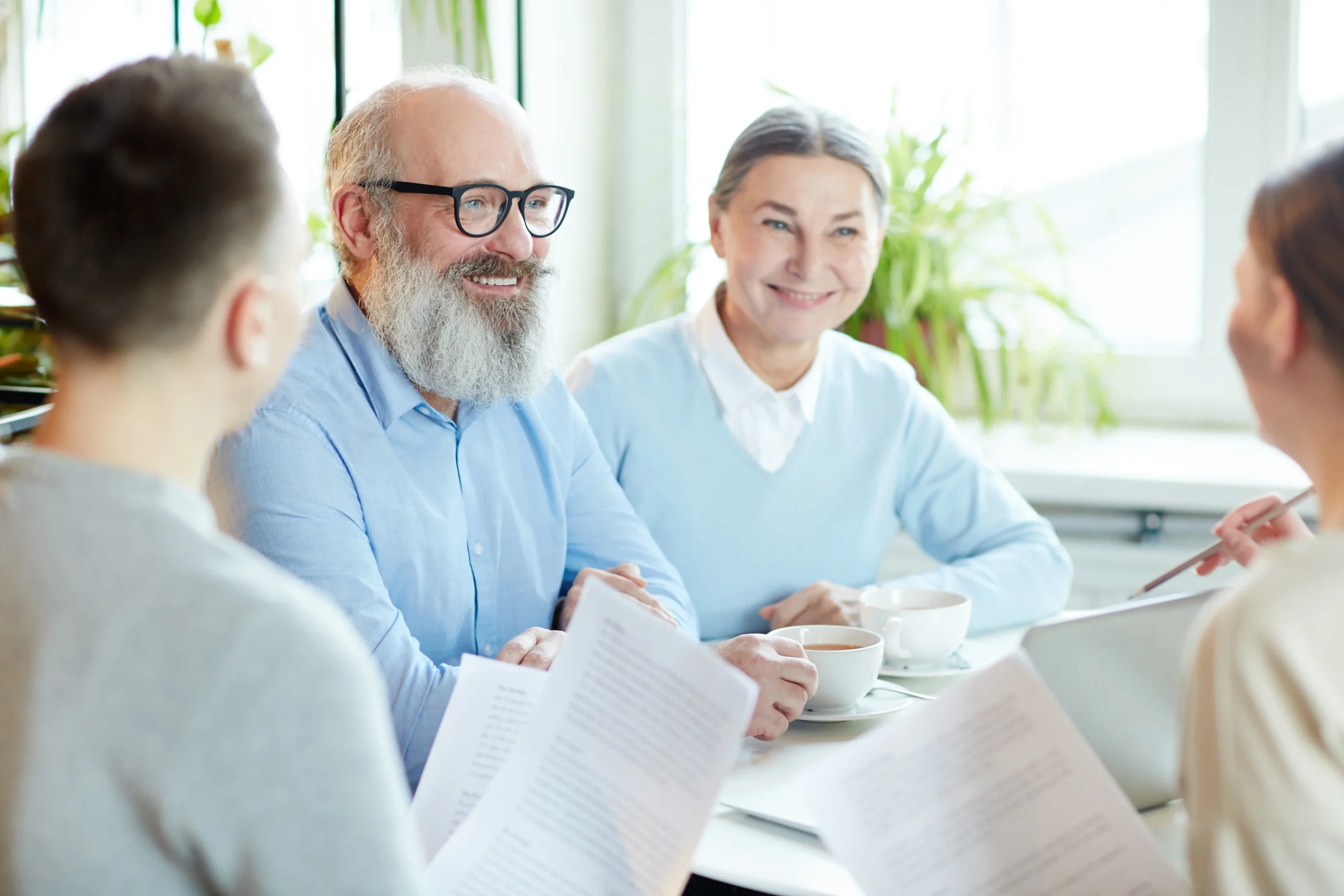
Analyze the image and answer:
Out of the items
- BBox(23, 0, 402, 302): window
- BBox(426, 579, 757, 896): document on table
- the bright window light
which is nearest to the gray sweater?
BBox(426, 579, 757, 896): document on table

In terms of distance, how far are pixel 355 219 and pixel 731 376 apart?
2.04 feet

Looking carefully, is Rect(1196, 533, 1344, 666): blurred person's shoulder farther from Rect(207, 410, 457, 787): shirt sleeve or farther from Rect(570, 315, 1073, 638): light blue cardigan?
Rect(570, 315, 1073, 638): light blue cardigan

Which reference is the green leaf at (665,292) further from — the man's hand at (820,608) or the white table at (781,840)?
the white table at (781,840)

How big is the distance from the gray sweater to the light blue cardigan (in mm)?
1233

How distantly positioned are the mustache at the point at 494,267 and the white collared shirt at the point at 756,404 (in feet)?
1.32

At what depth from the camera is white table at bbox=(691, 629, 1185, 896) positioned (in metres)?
0.98

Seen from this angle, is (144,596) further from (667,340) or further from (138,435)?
(667,340)

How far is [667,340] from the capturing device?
198 centimetres

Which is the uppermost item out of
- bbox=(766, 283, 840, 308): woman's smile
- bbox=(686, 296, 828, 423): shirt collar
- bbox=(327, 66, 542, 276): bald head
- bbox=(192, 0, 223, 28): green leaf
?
bbox=(192, 0, 223, 28): green leaf

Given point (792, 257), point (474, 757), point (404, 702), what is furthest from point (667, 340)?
point (474, 757)

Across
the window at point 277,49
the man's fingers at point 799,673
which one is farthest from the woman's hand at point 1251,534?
the window at point 277,49

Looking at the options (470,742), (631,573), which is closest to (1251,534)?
(631,573)

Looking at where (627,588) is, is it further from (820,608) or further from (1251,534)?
(1251,534)

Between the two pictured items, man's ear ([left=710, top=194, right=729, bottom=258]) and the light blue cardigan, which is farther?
man's ear ([left=710, top=194, right=729, bottom=258])
